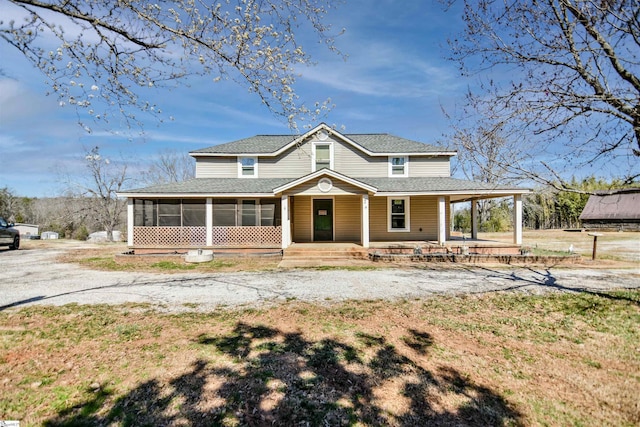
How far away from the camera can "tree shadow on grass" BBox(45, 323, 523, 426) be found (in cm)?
298

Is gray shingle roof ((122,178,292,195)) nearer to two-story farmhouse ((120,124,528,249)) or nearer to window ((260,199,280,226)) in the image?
two-story farmhouse ((120,124,528,249))

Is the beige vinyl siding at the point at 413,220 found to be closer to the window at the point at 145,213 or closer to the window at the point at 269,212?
the window at the point at 269,212

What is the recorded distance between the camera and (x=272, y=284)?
848cm

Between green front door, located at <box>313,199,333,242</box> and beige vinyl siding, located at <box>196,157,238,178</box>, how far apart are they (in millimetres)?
5025

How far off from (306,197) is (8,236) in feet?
55.8

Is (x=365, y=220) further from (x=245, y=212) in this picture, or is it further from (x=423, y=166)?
(x=245, y=212)

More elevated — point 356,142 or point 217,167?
point 356,142

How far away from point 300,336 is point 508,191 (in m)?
12.9

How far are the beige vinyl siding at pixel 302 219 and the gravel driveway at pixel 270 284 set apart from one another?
236 inches

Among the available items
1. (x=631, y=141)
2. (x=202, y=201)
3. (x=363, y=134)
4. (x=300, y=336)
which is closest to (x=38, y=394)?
(x=300, y=336)

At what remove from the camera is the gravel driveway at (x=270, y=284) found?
7.04 metres

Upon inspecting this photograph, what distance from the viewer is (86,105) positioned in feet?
15.1

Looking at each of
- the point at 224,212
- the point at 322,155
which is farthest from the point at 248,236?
the point at 322,155

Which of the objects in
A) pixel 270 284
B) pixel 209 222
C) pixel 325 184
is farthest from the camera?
pixel 209 222
